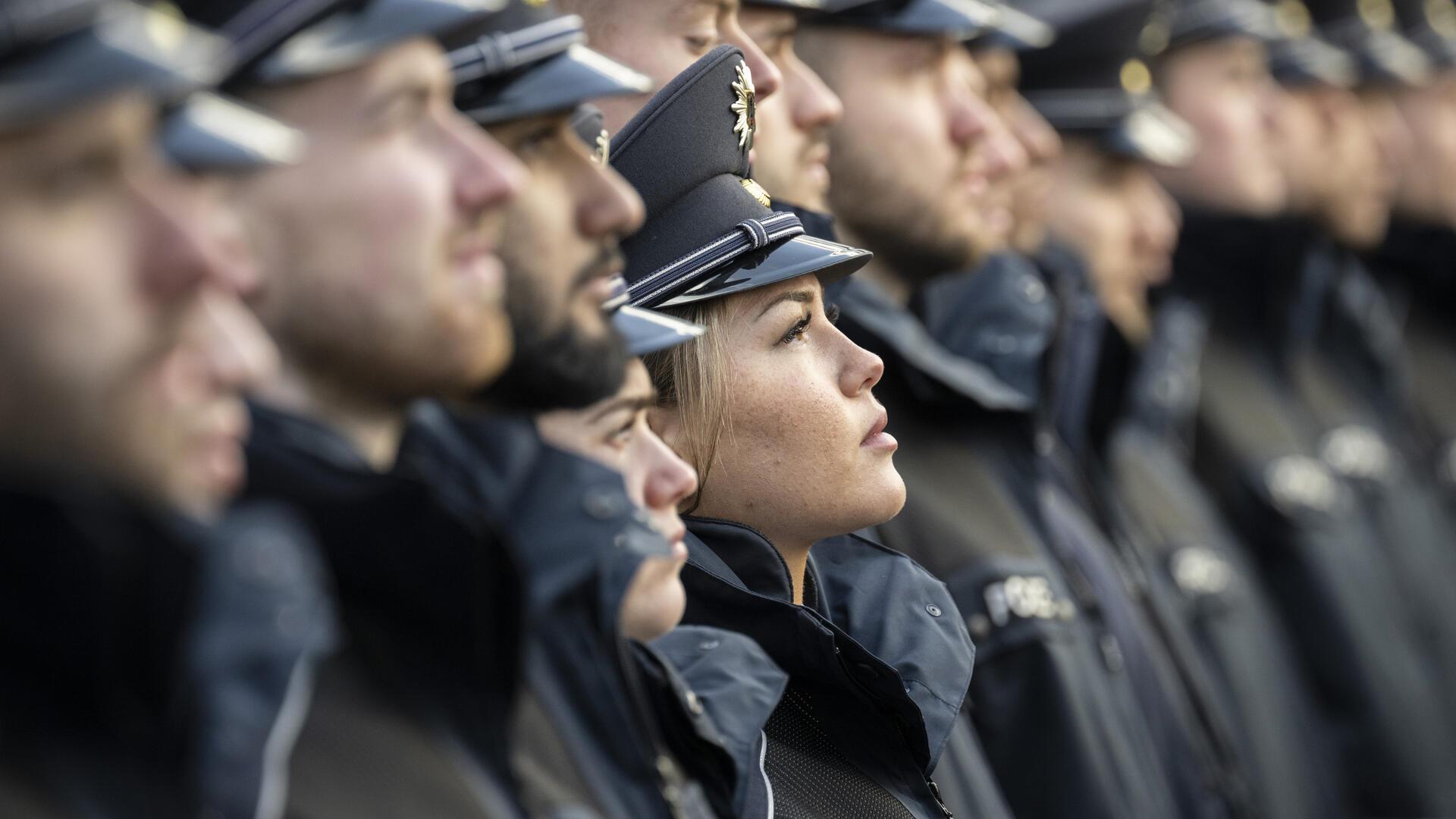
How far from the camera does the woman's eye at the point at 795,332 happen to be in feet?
12.4

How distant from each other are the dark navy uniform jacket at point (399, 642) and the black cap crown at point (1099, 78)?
4670 millimetres

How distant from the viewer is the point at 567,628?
294 centimetres

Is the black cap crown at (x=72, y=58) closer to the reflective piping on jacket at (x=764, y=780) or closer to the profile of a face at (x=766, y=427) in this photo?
the reflective piping on jacket at (x=764, y=780)

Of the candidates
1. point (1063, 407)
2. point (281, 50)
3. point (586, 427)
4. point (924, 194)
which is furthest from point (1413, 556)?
point (281, 50)

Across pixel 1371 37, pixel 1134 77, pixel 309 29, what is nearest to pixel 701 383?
pixel 309 29

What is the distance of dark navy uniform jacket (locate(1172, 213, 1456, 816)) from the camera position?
7.49 meters

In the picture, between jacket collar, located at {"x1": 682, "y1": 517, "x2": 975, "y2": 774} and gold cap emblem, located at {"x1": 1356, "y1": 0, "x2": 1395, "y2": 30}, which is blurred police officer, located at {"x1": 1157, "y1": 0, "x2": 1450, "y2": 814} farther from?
jacket collar, located at {"x1": 682, "y1": 517, "x2": 975, "y2": 774}

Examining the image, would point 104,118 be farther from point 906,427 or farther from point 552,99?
point 906,427

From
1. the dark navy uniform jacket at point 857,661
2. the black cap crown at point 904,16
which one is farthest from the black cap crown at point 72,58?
the black cap crown at point 904,16

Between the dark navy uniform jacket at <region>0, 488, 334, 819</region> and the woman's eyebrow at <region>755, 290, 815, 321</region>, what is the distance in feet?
5.05

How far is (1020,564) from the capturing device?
190 inches

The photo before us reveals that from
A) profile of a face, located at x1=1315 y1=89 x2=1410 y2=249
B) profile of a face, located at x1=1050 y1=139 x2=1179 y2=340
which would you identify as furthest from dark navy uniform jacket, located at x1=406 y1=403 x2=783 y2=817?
profile of a face, located at x1=1315 y1=89 x2=1410 y2=249

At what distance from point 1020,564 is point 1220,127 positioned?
383cm

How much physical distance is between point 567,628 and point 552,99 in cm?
77
